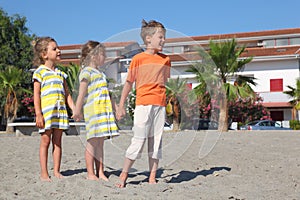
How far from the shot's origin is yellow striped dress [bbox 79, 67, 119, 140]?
4336 mm

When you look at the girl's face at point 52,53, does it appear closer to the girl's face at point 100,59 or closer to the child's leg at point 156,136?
the girl's face at point 100,59

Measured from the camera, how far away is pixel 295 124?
90.9ft

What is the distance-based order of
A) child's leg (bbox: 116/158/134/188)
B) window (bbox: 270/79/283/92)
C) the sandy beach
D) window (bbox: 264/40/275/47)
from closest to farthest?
the sandy beach, child's leg (bbox: 116/158/134/188), window (bbox: 270/79/283/92), window (bbox: 264/40/275/47)

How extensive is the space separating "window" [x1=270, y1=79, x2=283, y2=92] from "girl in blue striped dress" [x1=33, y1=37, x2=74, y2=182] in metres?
30.5

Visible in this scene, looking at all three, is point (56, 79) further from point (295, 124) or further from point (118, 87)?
point (295, 124)

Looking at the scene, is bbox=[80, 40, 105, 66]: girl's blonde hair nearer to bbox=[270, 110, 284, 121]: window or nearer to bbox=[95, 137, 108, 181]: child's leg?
bbox=[95, 137, 108, 181]: child's leg

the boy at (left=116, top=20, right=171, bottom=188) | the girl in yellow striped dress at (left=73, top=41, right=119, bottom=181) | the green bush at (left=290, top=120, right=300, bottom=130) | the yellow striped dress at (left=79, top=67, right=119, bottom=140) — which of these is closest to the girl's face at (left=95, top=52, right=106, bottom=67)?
the girl in yellow striped dress at (left=73, top=41, right=119, bottom=181)

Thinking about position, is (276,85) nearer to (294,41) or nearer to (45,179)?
(294,41)

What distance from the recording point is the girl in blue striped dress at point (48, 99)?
433 centimetres

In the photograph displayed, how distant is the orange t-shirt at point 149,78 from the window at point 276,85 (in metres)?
30.5

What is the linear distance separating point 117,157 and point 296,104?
24.8 m

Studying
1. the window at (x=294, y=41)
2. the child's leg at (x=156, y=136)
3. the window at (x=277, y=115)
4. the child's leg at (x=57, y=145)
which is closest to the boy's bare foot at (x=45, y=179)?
the child's leg at (x=57, y=145)

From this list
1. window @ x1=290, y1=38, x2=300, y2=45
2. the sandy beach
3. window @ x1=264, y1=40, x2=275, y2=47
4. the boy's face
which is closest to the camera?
the sandy beach

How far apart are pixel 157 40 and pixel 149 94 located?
568 millimetres
